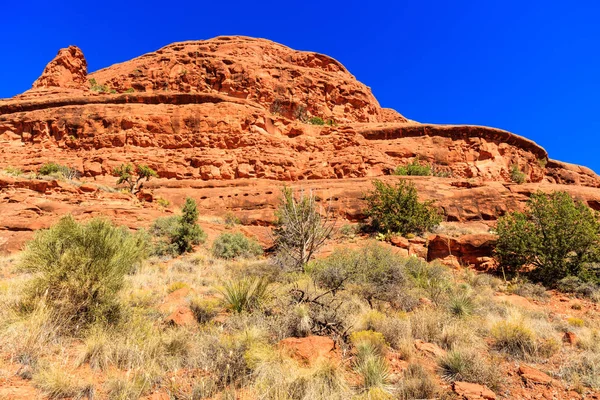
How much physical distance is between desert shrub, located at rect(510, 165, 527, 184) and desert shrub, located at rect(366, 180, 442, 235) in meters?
21.5

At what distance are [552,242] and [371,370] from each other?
32.5ft

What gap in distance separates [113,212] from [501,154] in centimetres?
3804

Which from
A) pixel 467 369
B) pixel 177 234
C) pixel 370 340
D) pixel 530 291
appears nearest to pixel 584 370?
pixel 467 369

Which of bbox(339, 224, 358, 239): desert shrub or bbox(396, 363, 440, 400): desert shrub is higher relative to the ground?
bbox(339, 224, 358, 239): desert shrub

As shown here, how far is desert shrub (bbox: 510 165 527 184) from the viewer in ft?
104

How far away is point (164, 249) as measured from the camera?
1211 cm

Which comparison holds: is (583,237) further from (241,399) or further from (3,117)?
(3,117)

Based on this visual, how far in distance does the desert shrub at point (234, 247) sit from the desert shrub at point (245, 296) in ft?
21.9

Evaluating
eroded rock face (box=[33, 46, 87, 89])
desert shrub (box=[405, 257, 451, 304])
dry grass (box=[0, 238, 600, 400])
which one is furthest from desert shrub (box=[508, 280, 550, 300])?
eroded rock face (box=[33, 46, 87, 89])

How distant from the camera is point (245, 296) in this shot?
17.6 ft

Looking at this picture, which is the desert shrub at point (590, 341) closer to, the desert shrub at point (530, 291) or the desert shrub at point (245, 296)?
the desert shrub at point (530, 291)

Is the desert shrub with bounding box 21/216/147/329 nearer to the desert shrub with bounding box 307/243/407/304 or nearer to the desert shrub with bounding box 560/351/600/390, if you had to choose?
the desert shrub with bounding box 307/243/407/304

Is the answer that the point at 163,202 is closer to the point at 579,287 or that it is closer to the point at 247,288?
the point at 247,288

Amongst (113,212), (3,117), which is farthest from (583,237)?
(3,117)
